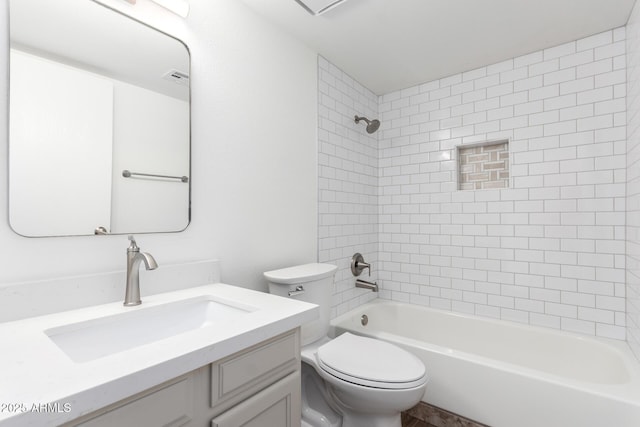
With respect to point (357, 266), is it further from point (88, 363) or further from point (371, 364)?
point (88, 363)

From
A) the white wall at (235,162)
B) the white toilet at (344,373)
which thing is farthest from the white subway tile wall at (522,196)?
the white toilet at (344,373)

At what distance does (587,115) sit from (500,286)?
1.29 m

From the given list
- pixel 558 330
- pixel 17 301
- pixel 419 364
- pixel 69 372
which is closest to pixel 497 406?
pixel 419 364

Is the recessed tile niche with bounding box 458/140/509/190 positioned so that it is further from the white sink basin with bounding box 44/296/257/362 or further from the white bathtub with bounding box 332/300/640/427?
the white sink basin with bounding box 44/296/257/362

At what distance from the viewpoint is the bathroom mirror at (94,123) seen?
3.31ft

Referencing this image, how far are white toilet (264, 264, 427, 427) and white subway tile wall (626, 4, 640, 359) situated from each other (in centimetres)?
129

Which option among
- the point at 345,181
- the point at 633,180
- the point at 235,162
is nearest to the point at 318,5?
the point at 235,162

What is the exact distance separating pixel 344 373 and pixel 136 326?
89 cm

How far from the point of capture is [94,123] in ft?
3.76

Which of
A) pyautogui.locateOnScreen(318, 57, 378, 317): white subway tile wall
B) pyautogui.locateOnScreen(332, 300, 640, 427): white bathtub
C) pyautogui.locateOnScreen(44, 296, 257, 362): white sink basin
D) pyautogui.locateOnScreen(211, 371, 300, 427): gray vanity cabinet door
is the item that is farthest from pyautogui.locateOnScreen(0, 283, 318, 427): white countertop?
pyautogui.locateOnScreen(318, 57, 378, 317): white subway tile wall

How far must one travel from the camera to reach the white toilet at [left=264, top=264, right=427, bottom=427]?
54.0 inches

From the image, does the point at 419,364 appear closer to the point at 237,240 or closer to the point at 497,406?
the point at 497,406

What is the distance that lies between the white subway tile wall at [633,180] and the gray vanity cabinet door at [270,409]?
1860 mm

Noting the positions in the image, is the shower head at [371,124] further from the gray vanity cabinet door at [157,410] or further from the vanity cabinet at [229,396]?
the gray vanity cabinet door at [157,410]
